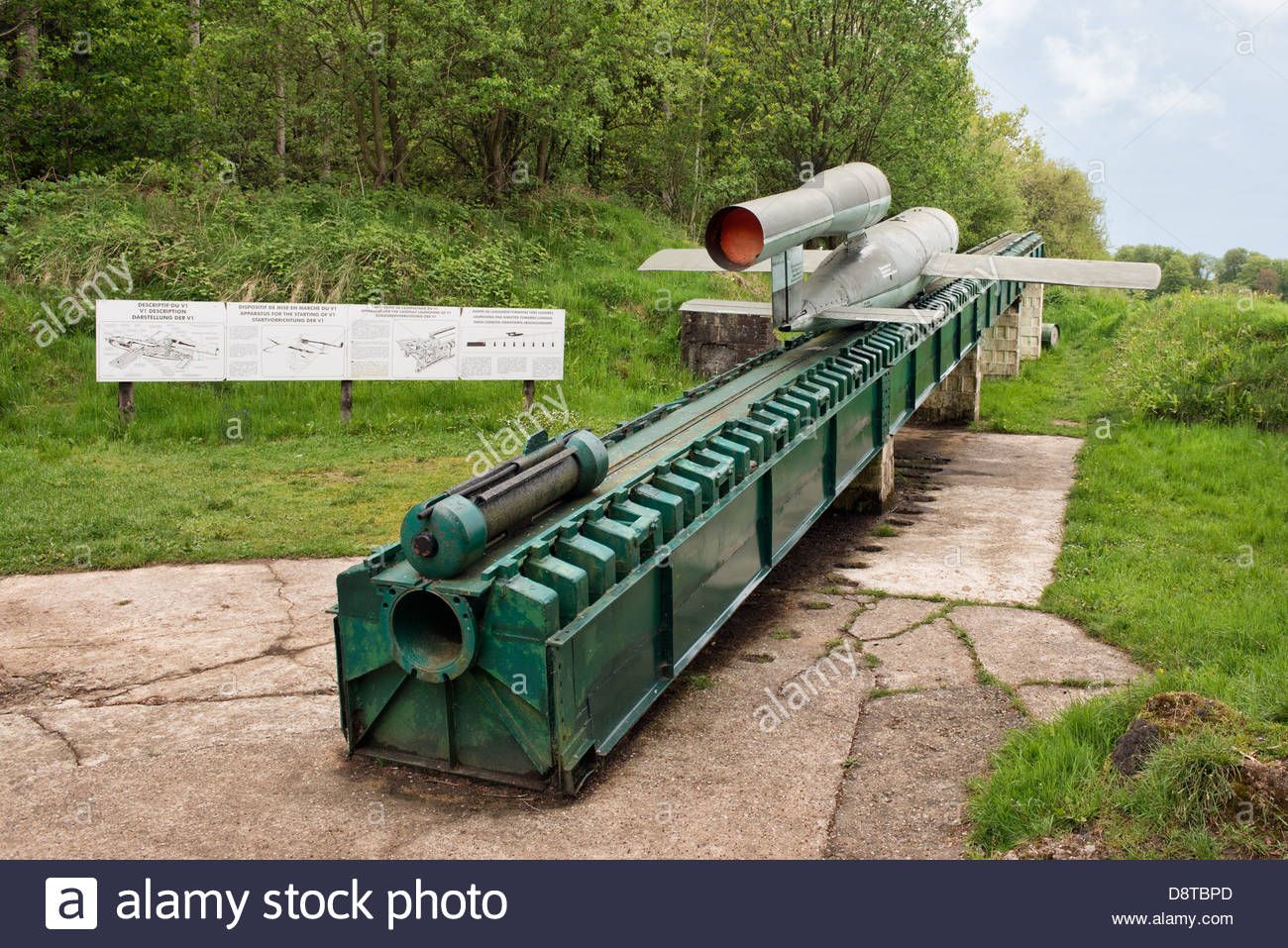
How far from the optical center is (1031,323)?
73.8 ft

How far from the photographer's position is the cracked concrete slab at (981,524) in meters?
9.07

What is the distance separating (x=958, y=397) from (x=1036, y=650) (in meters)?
10.2

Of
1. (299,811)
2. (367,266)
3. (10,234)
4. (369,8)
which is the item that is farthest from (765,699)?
(369,8)

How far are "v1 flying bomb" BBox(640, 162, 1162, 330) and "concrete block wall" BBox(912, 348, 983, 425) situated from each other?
419 cm

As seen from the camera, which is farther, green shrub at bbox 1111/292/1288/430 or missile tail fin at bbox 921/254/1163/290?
green shrub at bbox 1111/292/1288/430

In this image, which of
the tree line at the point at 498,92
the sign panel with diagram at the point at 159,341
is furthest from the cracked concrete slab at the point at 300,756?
the tree line at the point at 498,92

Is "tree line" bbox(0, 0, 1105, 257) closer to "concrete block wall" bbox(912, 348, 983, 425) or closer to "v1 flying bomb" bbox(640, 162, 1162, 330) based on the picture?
"concrete block wall" bbox(912, 348, 983, 425)

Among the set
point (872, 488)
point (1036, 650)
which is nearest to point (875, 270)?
point (872, 488)

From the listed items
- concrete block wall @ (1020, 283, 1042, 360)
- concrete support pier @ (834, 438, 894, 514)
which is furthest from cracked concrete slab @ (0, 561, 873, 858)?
concrete block wall @ (1020, 283, 1042, 360)

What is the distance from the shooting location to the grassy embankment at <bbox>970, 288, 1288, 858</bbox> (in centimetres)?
442

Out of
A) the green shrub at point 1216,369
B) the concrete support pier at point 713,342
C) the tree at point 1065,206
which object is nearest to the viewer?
the green shrub at point 1216,369

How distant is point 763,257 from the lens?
8.76 m

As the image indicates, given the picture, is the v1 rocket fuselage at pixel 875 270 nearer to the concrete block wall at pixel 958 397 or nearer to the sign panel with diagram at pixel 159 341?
the concrete block wall at pixel 958 397

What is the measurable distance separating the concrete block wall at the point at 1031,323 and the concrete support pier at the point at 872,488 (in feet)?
37.7
